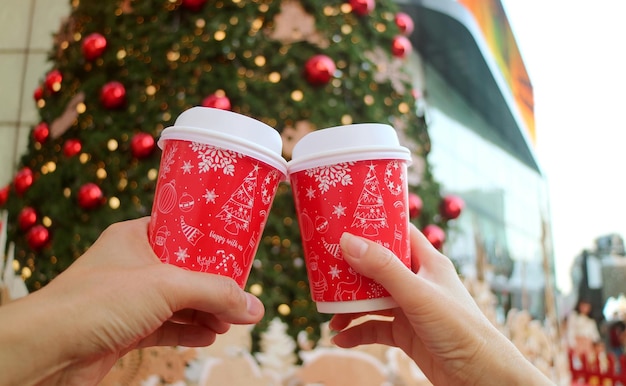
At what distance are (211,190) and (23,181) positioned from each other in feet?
7.00

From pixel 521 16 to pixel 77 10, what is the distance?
4200 millimetres

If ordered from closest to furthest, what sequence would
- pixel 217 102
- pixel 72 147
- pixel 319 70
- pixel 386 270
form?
pixel 386 270 → pixel 217 102 → pixel 319 70 → pixel 72 147

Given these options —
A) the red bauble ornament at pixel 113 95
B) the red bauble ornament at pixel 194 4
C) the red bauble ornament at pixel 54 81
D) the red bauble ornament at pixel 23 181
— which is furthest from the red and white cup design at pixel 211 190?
the red bauble ornament at pixel 54 81

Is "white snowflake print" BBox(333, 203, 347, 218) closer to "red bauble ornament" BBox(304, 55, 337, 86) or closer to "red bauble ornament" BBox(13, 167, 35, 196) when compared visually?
"red bauble ornament" BBox(304, 55, 337, 86)

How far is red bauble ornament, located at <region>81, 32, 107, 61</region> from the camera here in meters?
2.33

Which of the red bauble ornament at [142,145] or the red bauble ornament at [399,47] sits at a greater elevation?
the red bauble ornament at [399,47]

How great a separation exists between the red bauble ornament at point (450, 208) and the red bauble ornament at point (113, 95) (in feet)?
5.52

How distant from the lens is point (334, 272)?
91cm

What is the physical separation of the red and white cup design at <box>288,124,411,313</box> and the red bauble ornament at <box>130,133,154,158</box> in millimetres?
1374

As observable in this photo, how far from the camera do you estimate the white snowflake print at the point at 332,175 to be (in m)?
0.90

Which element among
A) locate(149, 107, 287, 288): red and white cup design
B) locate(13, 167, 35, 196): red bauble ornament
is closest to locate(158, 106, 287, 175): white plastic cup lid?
locate(149, 107, 287, 288): red and white cup design

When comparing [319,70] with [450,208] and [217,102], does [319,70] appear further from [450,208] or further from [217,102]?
[450,208]

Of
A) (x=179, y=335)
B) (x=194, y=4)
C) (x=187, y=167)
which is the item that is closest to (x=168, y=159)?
(x=187, y=167)

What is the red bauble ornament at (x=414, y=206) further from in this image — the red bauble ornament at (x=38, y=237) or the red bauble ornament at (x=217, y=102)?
the red bauble ornament at (x=38, y=237)
